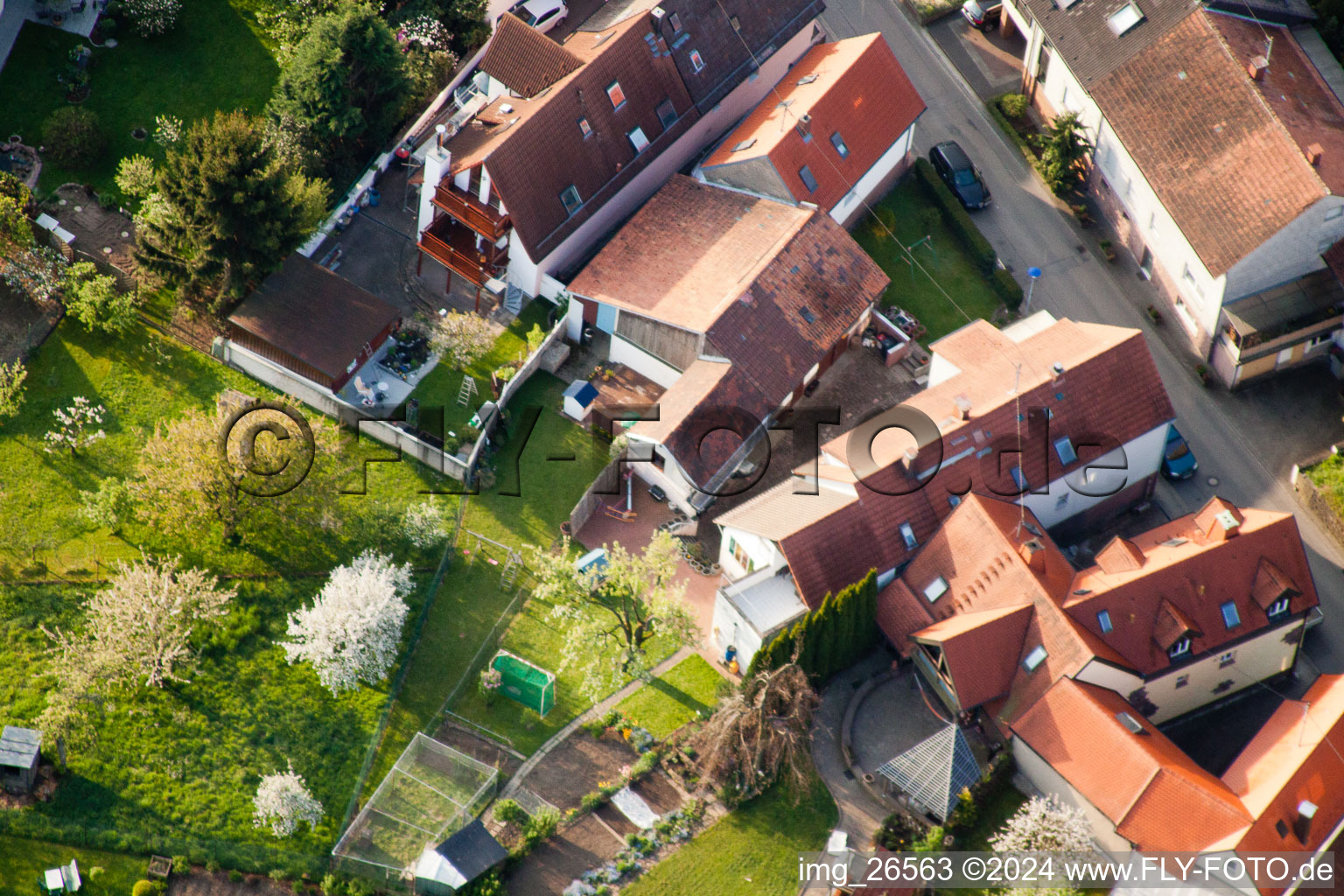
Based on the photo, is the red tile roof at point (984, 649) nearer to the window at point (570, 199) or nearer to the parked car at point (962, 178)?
the parked car at point (962, 178)

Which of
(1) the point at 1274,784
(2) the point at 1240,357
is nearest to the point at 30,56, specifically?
(2) the point at 1240,357

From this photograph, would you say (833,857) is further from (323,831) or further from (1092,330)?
Result: (1092,330)

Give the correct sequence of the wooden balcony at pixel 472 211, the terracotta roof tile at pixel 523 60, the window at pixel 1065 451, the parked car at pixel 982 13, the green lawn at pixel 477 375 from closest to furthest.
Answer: the window at pixel 1065 451 < the green lawn at pixel 477 375 < the wooden balcony at pixel 472 211 < the terracotta roof tile at pixel 523 60 < the parked car at pixel 982 13

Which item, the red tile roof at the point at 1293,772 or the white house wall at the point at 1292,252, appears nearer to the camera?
the red tile roof at the point at 1293,772

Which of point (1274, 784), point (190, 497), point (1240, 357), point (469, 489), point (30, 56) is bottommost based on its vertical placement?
point (1274, 784)

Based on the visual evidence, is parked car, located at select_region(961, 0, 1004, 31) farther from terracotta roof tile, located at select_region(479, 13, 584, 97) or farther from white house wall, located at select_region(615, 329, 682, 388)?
white house wall, located at select_region(615, 329, 682, 388)

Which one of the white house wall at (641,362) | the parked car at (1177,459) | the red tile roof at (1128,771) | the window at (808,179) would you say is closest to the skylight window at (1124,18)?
the window at (808,179)

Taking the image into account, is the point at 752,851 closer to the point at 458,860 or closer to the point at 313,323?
the point at 458,860
